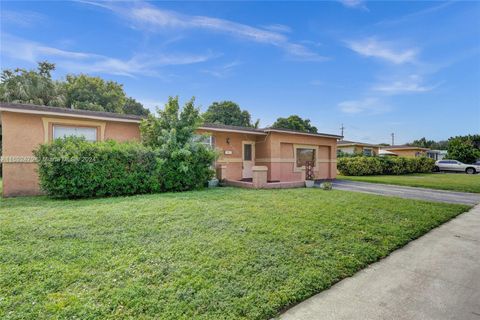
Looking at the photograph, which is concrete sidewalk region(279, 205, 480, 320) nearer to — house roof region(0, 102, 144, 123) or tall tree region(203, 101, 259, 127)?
house roof region(0, 102, 144, 123)

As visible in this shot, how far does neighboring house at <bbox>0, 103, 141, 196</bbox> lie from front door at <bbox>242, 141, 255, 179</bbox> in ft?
26.9

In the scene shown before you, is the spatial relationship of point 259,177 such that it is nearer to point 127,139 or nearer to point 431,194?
point 127,139

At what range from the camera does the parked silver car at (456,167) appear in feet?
86.5

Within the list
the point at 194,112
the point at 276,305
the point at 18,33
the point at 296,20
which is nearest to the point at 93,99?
the point at 18,33

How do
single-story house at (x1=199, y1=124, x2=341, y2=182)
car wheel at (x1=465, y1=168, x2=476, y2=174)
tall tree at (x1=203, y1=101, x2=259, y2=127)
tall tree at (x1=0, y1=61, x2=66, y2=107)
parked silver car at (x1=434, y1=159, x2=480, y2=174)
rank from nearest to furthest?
single-story house at (x1=199, y1=124, x2=341, y2=182) → tall tree at (x1=0, y1=61, x2=66, y2=107) → car wheel at (x1=465, y1=168, x2=476, y2=174) → parked silver car at (x1=434, y1=159, x2=480, y2=174) → tall tree at (x1=203, y1=101, x2=259, y2=127)

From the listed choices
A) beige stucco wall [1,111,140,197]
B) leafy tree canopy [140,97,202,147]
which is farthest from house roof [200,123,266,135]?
beige stucco wall [1,111,140,197]

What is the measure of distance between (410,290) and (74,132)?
11.7 meters

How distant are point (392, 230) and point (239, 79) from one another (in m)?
14.4

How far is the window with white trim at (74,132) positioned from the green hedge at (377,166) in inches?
789

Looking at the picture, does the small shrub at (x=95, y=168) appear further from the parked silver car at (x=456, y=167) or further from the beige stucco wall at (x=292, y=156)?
the parked silver car at (x=456, y=167)

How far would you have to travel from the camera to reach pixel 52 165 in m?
7.11

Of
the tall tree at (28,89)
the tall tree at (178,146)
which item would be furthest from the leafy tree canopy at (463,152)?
Answer: the tall tree at (28,89)

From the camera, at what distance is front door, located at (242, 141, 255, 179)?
1446 cm

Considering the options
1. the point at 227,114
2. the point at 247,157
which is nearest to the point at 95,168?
the point at 247,157
